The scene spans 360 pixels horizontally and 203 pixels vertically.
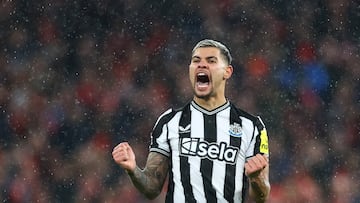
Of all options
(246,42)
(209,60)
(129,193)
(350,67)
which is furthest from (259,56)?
(209,60)

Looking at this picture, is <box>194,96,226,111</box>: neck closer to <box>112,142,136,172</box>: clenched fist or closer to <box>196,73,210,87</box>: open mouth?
<box>196,73,210,87</box>: open mouth

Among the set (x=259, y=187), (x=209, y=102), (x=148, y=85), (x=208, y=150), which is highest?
(x=148, y=85)

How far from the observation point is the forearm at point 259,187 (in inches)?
129

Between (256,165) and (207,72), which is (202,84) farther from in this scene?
(256,165)

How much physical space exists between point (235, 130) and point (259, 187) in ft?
0.95

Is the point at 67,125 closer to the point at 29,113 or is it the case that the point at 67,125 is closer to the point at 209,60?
the point at 29,113

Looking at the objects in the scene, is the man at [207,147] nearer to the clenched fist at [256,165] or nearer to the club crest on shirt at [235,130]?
the club crest on shirt at [235,130]

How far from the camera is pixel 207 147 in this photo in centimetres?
341

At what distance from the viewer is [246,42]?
6.84 metres

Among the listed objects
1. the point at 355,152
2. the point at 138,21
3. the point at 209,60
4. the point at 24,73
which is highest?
the point at 138,21

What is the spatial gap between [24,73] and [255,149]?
12.4ft

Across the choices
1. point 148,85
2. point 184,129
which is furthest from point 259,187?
point 148,85

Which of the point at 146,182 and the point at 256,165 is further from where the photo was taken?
the point at 146,182

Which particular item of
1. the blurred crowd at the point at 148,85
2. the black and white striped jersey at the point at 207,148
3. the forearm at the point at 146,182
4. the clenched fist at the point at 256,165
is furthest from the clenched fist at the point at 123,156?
the blurred crowd at the point at 148,85
